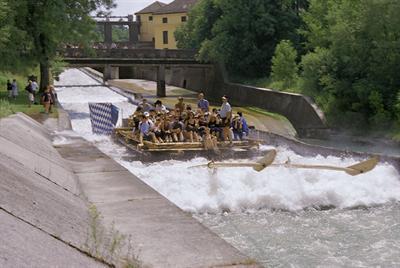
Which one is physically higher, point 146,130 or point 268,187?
point 146,130

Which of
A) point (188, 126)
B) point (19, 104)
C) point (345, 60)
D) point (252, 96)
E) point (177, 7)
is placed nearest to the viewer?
point (188, 126)

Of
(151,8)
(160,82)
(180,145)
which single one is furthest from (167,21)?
(180,145)

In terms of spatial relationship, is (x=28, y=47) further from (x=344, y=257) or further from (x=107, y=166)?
(x=344, y=257)

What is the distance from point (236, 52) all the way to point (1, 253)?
134ft

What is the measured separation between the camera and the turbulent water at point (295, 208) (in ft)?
30.7

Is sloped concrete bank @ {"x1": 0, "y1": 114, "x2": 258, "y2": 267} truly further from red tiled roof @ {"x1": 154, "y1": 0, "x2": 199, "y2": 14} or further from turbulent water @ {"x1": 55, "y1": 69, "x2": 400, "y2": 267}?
red tiled roof @ {"x1": 154, "y1": 0, "x2": 199, "y2": 14}

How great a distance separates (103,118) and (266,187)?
13.3 metres

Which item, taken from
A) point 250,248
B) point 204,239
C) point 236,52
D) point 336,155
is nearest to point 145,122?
point 336,155

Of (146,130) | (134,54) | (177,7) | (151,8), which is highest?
(151,8)

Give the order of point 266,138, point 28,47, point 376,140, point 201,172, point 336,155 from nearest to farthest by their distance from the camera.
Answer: point 201,172
point 336,155
point 266,138
point 376,140
point 28,47

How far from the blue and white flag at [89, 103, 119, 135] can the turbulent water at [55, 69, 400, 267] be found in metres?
7.99

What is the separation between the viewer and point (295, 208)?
41.0ft

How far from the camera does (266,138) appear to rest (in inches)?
831

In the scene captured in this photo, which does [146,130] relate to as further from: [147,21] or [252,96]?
[147,21]
